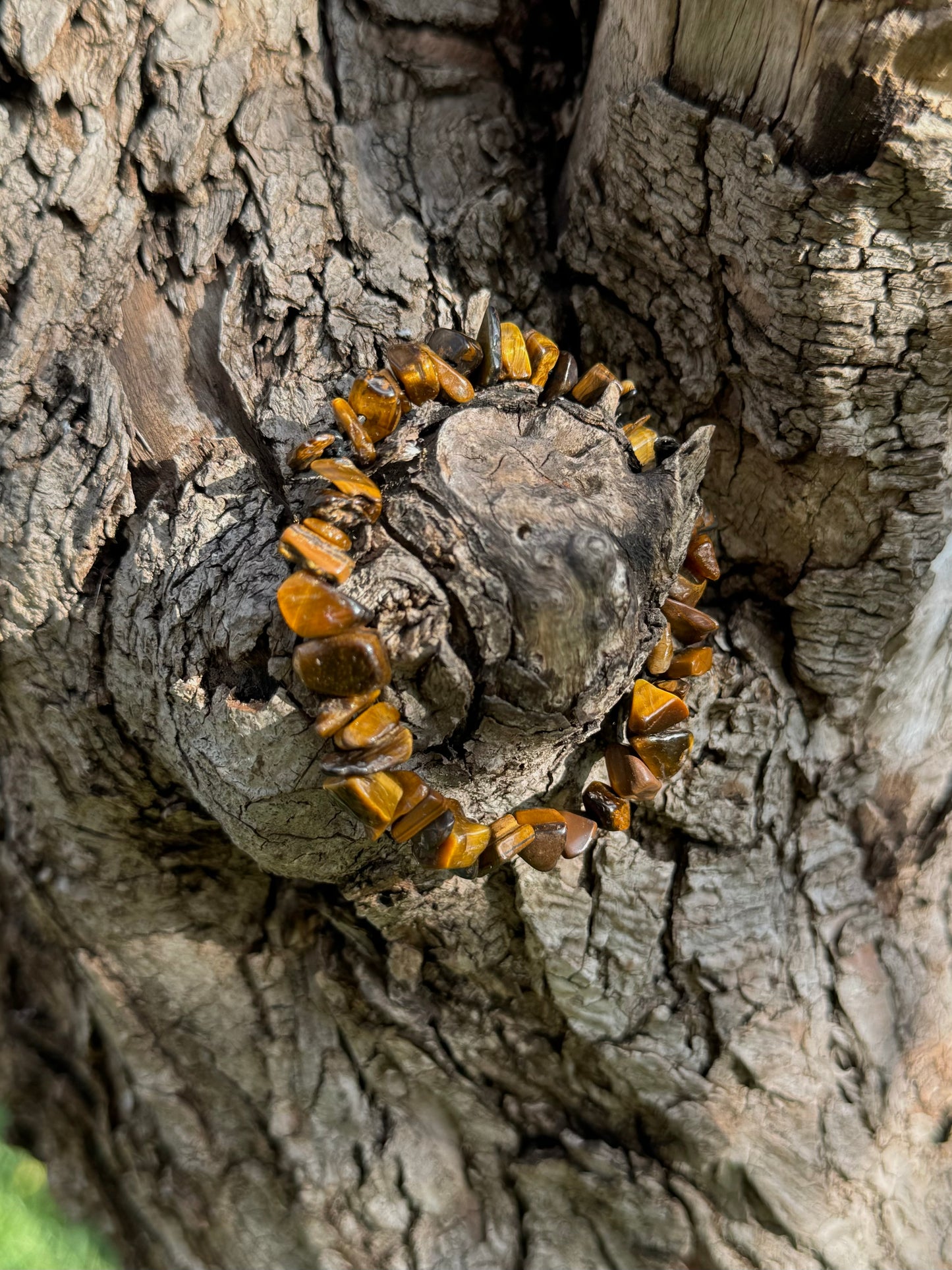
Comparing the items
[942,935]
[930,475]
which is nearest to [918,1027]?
[942,935]

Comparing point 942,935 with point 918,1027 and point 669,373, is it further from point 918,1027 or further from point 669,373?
point 669,373

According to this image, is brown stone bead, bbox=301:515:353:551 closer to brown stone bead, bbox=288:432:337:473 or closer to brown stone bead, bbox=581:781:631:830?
brown stone bead, bbox=288:432:337:473

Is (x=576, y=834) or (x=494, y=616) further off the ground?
(x=494, y=616)

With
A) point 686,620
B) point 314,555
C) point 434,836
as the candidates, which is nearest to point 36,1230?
point 434,836

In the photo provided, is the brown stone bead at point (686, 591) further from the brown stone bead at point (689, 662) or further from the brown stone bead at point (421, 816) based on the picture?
the brown stone bead at point (421, 816)

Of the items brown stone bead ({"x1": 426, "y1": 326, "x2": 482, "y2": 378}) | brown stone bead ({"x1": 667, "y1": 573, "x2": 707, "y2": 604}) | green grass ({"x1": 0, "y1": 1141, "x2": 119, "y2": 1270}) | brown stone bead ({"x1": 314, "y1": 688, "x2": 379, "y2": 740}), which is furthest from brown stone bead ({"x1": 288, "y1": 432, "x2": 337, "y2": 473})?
green grass ({"x1": 0, "y1": 1141, "x2": 119, "y2": 1270})

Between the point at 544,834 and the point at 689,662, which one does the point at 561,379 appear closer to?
the point at 689,662
